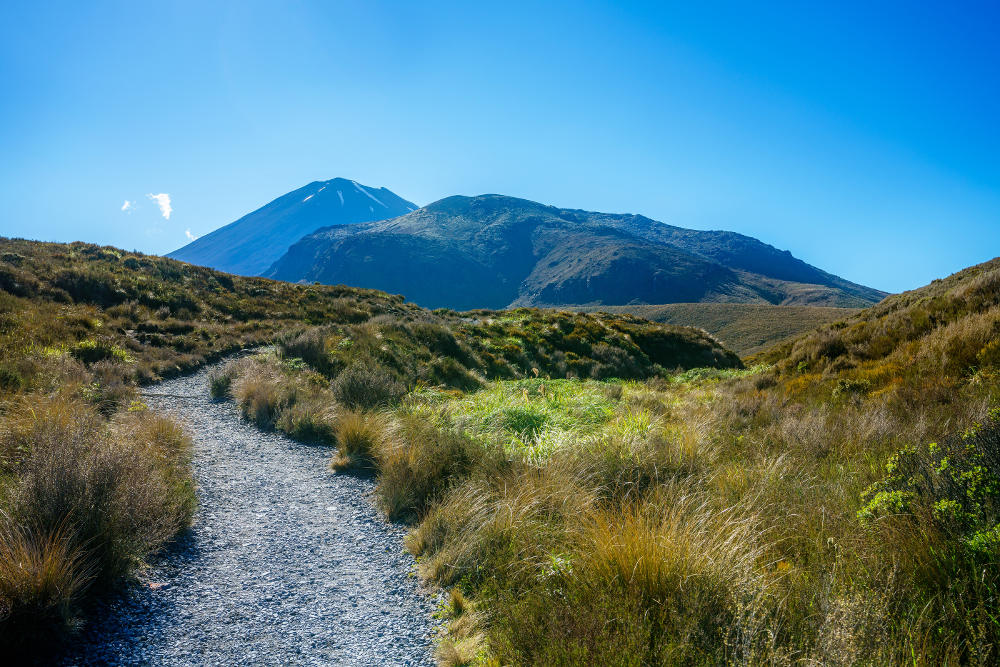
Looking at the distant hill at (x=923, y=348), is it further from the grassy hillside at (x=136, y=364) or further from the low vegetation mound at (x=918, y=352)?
the grassy hillside at (x=136, y=364)

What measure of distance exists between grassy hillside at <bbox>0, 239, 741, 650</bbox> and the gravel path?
30cm

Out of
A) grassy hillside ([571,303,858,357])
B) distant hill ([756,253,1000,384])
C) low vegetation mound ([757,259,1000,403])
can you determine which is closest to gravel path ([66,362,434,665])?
low vegetation mound ([757,259,1000,403])

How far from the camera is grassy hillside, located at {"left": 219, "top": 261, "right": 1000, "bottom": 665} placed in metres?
2.14

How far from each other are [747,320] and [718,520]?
89.0 metres

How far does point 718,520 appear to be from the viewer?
3162 mm

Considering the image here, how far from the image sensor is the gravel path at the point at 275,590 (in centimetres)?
285

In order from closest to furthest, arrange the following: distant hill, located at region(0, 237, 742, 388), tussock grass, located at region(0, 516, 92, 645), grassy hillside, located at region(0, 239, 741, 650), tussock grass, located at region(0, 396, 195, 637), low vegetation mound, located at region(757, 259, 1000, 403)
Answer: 1. tussock grass, located at region(0, 516, 92, 645)
2. tussock grass, located at region(0, 396, 195, 637)
3. grassy hillside, located at region(0, 239, 741, 650)
4. low vegetation mound, located at region(757, 259, 1000, 403)
5. distant hill, located at region(0, 237, 742, 388)

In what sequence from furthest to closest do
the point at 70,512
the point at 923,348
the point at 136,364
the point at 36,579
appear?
the point at 136,364 < the point at 923,348 < the point at 70,512 < the point at 36,579

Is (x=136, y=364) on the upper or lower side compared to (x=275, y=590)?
upper

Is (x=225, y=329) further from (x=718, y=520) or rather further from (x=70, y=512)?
(x=718, y=520)

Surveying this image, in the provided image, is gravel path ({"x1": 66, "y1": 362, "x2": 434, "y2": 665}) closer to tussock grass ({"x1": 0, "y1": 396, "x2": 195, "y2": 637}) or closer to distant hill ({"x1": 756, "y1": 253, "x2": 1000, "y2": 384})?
tussock grass ({"x1": 0, "y1": 396, "x2": 195, "y2": 637})

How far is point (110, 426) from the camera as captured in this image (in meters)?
5.66

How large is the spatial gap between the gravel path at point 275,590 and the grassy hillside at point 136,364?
12.0 inches

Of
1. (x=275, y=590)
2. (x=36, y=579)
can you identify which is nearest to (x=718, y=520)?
(x=275, y=590)
